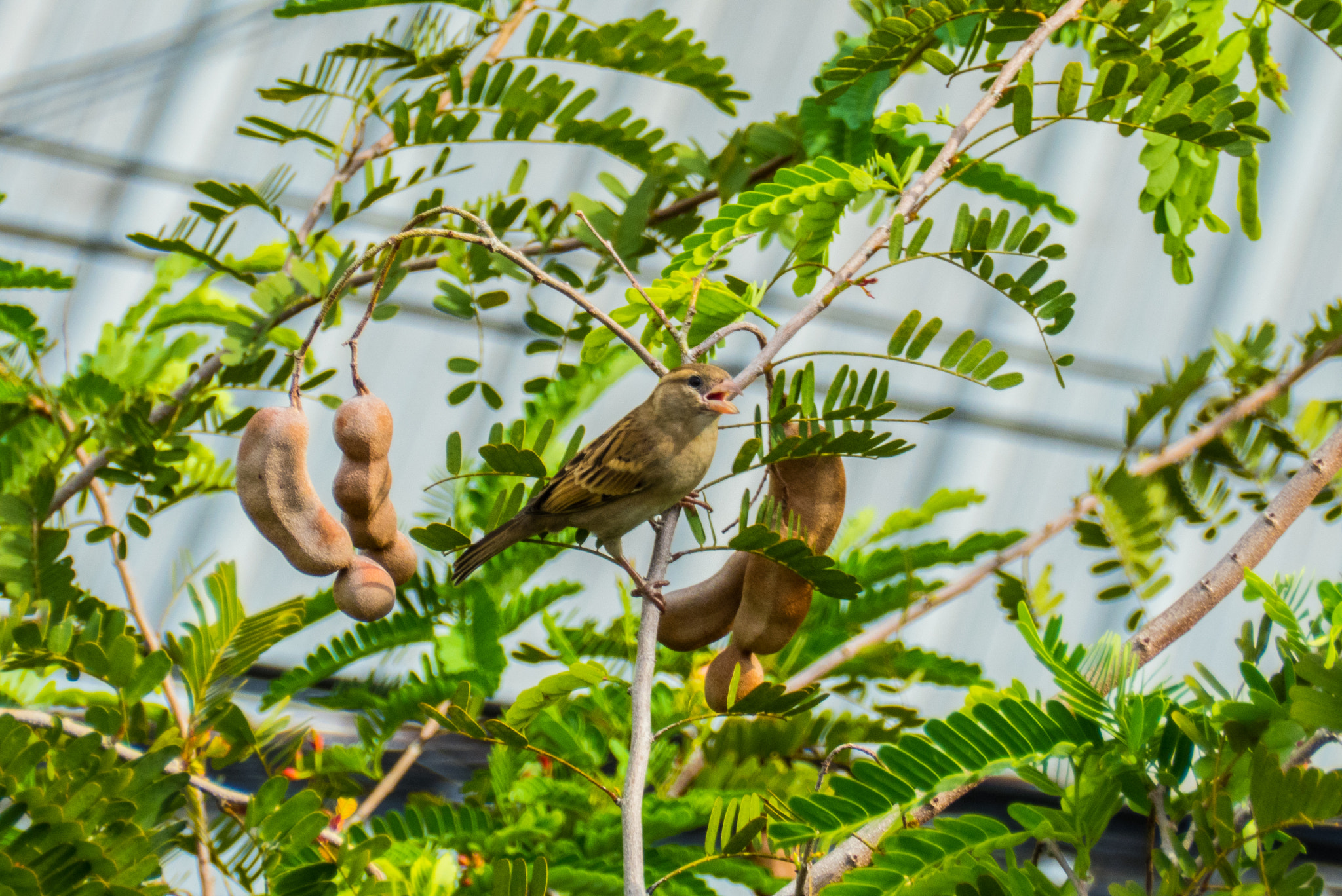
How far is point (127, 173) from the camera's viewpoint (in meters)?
2.75

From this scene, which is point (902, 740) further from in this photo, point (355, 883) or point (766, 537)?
point (355, 883)

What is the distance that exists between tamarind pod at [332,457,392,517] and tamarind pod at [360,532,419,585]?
1.4 inches

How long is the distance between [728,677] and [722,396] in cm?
17

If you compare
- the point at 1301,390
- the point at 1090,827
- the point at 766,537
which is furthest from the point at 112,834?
the point at 1301,390

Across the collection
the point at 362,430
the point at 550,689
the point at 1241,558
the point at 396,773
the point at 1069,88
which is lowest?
the point at 396,773

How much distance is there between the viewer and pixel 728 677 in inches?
25.3

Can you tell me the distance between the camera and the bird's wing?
0.67 m

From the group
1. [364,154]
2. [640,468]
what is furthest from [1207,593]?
[364,154]

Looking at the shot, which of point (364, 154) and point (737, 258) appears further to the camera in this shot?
point (737, 258)

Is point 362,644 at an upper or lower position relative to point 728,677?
lower

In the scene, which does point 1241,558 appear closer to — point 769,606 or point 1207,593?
point 1207,593

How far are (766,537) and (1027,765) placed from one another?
0.60 ft

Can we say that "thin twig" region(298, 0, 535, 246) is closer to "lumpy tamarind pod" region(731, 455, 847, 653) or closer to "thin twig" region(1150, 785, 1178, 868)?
"lumpy tamarind pod" region(731, 455, 847, 653)

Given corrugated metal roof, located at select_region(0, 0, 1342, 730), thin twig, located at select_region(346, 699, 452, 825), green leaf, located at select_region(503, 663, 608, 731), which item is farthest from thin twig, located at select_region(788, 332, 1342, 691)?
corrugated metal roof, located at select_region(0, 0, 1342, 730)
